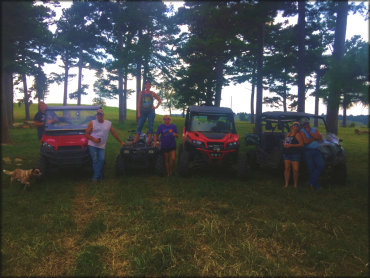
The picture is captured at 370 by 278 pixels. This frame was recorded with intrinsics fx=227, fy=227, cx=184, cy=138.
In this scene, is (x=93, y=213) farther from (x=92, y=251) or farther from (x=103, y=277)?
(x=103, y=277)

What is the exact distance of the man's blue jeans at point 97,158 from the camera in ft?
19.3

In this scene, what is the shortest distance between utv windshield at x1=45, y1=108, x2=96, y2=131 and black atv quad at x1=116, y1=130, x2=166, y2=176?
1392mm

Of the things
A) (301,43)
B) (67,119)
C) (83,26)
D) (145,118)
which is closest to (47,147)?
(67,119)

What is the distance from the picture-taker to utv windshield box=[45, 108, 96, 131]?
6.23 m

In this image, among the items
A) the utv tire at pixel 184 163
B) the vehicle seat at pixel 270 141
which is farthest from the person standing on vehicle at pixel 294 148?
the utv tire at pixel 184 163

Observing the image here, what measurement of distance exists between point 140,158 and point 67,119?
237 centimetres

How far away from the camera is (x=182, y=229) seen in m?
3.75

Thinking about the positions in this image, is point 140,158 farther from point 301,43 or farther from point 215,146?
point 301,43

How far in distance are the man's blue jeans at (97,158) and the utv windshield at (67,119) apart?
3.34ft

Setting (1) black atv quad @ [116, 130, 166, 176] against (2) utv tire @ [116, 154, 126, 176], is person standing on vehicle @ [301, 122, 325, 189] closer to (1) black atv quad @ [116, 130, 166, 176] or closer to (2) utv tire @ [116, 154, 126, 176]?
(1) black atv quad @ [116, 130, 166, 176]

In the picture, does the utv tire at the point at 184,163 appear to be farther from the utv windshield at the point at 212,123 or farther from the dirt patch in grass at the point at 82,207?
the dirt patch in grass at the point at 82,207

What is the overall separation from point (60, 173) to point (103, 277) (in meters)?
5.27

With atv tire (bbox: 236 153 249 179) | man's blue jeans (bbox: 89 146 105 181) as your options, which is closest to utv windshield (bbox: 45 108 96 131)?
man's blue jeans (bbox: 89 146 105 181)

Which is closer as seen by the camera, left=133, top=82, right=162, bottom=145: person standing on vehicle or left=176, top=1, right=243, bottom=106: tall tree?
left=176, top=1, right=243, bottom=106: tall tree
